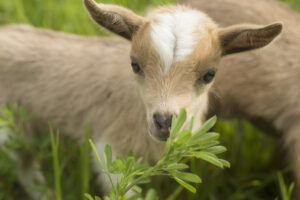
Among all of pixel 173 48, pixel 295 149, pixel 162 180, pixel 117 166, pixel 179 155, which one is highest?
pixel 173 48

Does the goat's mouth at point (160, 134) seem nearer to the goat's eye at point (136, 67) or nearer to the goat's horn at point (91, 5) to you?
the goat's eye at point (136, 67)

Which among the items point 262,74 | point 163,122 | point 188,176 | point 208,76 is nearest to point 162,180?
point 262,74

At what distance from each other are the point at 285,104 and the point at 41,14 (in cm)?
247

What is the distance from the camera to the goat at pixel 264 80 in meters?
3.46

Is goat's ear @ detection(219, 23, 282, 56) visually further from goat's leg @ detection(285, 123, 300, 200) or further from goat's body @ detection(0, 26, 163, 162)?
goat's leg @ detection(285, 123, 300, 200)

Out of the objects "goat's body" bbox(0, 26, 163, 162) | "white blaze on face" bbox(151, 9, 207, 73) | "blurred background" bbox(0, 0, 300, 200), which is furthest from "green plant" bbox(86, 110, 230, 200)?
"goat's body" bbox(0, 26, 163, 162)

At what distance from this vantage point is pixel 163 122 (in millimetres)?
2160

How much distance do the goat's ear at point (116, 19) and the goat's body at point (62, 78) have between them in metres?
0.69

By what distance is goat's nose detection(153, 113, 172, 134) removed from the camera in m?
2.16

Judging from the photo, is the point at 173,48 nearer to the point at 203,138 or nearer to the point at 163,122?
the point at 163,122

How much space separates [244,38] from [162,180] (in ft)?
4.69

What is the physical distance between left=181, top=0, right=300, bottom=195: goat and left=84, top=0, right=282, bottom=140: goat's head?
0.93 metres

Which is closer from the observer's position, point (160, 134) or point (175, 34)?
point (160, 134)

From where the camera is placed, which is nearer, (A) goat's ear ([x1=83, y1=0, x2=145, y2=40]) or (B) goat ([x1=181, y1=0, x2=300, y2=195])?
(A) goat's ear ([x1=83, y1=0, x2=145, y2=40])
